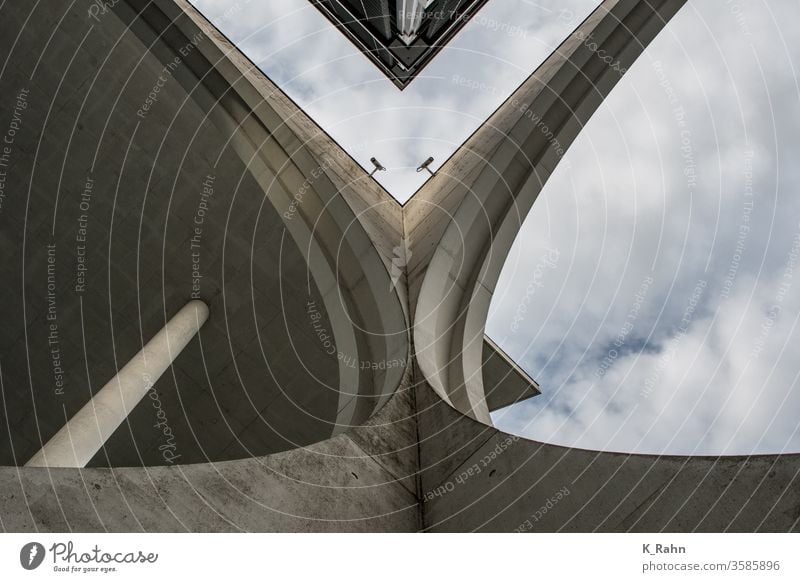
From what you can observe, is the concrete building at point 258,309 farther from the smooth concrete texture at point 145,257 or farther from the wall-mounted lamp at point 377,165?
the wall-mounted lamp at point 377,165

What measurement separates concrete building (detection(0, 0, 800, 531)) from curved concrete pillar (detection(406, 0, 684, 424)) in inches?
1.6

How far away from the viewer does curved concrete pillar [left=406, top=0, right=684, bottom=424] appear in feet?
31.6

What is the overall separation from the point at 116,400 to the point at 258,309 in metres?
4.60

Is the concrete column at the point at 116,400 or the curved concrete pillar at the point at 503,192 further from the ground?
the curved concrete pillar at the point at 503,192

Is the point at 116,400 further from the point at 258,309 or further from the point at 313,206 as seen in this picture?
the point at 258,309

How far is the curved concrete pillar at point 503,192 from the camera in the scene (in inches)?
379

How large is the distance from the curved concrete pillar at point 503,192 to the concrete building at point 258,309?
40 mm

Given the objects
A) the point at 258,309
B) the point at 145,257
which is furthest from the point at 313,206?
the point at 145,257

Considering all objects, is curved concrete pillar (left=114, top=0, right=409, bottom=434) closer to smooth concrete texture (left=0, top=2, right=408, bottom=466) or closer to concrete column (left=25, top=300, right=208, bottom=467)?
smooth concrete texture (left=0, top=2, right=408, bottom=466)

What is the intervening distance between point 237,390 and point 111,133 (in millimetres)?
6492

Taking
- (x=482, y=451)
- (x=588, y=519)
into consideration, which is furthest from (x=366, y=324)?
(x=588, y=519)

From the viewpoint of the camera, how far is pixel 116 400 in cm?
848

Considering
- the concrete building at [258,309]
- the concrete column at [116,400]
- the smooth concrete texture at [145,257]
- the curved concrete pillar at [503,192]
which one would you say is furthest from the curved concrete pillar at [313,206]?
the concrete column at [116,400]

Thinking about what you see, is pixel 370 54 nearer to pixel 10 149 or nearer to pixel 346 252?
pixel 10 149
